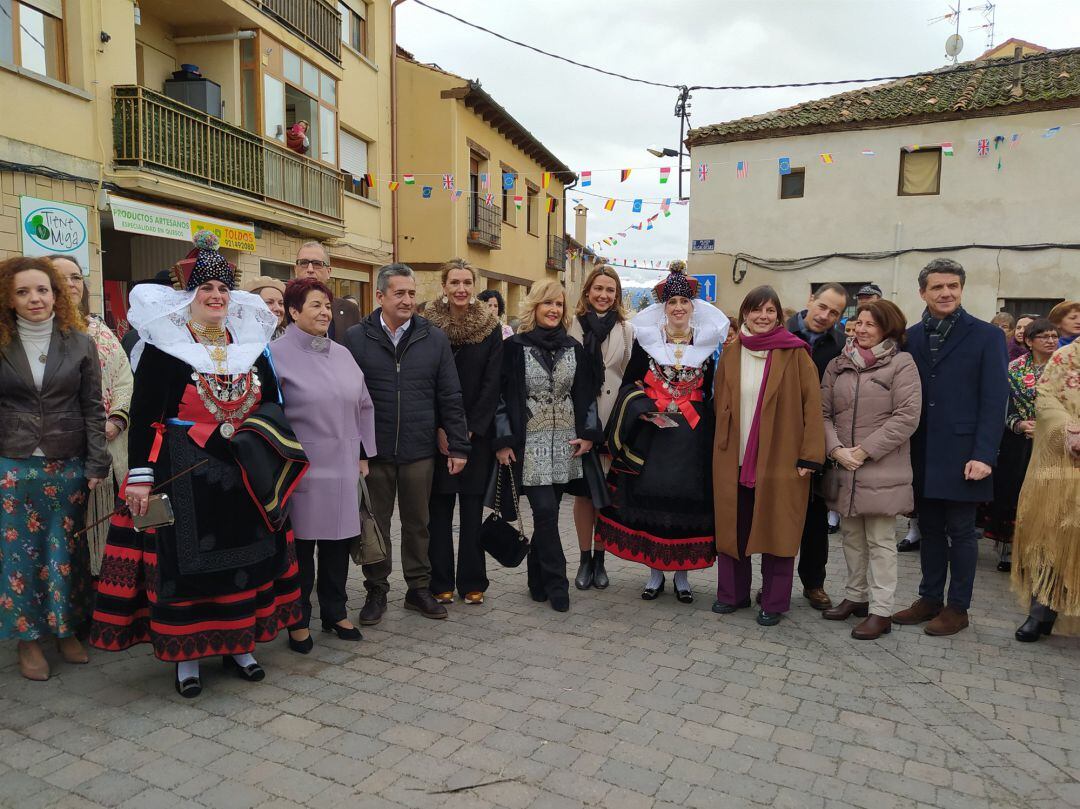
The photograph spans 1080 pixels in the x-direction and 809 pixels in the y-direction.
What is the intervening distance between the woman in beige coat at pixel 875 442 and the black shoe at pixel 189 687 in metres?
3.38

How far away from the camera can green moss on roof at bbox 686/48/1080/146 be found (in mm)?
15641

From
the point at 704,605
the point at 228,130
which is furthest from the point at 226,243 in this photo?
the point at 704,605

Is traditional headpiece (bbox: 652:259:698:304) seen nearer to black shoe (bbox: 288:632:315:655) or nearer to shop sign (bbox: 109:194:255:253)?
black shoe (bbox: 288:632:315:655)

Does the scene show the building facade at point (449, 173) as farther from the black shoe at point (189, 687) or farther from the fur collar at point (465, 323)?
the black shoe at point (189, 687)

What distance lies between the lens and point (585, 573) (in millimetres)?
5293

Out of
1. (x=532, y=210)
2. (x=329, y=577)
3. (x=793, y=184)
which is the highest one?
(x=532, y=210)

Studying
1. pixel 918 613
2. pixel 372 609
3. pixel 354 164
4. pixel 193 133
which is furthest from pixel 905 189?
pixel 372 609

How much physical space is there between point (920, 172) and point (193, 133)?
14202 millimetres

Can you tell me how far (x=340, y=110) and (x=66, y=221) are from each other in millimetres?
7531

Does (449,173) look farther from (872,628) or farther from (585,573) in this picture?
(872,628)

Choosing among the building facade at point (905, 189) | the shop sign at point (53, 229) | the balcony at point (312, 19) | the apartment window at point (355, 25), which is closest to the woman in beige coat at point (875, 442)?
the shop sign at point (53, 229)

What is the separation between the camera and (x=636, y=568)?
18.9 feet

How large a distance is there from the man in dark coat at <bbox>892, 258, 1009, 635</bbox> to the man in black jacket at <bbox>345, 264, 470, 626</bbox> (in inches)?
103

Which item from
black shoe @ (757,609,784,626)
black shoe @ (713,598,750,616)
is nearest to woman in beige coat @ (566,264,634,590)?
black shoe @ (713,598,750,616)
